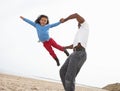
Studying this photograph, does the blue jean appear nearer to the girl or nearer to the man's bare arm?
the man's bare arm

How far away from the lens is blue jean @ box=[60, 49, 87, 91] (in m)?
11.0

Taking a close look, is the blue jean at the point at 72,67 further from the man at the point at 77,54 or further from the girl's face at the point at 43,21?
the girl's face at the point at 43,21

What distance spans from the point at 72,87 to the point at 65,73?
0.46 m

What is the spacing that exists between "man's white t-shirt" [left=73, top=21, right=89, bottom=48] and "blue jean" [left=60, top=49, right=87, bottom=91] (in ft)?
0.87

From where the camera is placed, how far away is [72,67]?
11.0m

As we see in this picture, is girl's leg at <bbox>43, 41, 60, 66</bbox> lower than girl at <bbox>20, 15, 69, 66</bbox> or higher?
lower

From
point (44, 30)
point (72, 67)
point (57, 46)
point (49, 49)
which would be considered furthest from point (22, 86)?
point (72, 67)

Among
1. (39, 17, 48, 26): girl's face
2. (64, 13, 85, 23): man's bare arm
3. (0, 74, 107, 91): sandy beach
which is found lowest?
(0, 74, 107, 91): sandy beach

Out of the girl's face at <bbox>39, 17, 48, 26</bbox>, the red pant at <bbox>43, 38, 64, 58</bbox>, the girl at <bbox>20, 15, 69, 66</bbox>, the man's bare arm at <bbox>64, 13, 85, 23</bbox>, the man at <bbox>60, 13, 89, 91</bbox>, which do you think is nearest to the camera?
the man's bare arm at <bbox>64, 13, 85, 23</bbox>

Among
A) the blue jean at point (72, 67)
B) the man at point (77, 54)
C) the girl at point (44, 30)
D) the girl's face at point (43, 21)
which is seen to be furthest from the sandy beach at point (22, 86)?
the man at point (77, 54)

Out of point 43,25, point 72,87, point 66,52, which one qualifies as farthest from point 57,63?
point 72,87

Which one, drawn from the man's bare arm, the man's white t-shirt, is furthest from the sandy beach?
the man's bare arm

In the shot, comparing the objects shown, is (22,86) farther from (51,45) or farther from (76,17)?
(76,17)

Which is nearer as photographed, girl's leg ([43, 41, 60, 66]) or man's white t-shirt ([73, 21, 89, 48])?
man's white t-shirt ([73, 21, 89, 48])
